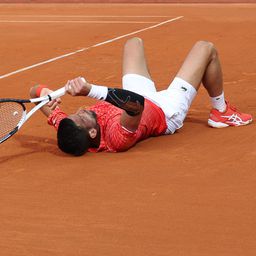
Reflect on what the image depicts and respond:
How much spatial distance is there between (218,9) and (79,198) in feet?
47.3

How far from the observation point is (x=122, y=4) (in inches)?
811

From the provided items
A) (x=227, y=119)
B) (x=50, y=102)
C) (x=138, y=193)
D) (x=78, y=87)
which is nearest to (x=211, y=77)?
(x=227, y=119)

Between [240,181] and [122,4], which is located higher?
[240,181]

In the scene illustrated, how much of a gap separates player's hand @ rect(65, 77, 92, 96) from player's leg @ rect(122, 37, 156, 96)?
0.85 metres

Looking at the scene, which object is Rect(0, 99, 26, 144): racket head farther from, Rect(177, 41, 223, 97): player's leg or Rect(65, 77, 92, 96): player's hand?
Rect(177, 41, 223, 97): player's leg

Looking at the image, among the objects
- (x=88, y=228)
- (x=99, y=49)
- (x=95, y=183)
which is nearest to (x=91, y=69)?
(x=99, y=49)

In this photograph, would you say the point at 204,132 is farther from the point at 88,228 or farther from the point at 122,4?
the point at 122,4

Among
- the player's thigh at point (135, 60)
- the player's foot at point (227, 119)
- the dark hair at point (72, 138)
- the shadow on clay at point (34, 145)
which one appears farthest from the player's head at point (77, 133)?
the player's foot at point (227, 119)

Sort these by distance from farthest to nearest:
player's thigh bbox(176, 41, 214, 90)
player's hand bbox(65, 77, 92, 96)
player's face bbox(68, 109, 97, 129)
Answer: player's thigh bbox(176, 41, 214, 90), player's face bbox(68, 109, 97, 129), player's hand bbox(65, 77, 92, 96)

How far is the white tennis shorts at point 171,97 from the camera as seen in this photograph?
18.6 feet

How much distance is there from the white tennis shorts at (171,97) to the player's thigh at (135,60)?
130 mm

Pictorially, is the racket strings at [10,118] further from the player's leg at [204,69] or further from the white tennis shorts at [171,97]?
the player's leg at [204,69]

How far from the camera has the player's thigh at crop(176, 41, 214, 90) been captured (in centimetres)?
579

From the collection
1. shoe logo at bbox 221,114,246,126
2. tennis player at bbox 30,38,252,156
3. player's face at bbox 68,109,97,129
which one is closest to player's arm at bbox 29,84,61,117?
tennis player at bbox 30,38,252,156
